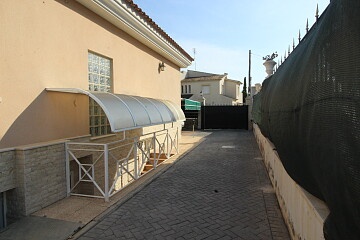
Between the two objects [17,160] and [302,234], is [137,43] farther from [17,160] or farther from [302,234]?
[302,234]

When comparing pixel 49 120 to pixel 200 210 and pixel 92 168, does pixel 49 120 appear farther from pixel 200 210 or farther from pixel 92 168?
pixel 200 210

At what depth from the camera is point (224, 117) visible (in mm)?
34125

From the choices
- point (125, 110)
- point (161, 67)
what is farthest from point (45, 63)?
point (161, 67)

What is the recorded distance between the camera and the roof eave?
984cm

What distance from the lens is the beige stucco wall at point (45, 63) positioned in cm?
683

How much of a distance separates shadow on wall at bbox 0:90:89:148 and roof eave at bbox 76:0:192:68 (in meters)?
3.42

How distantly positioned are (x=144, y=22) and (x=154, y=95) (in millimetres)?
5118

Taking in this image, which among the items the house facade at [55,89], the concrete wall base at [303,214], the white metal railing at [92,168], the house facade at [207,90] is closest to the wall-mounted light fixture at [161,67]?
the house facade at [55,89]

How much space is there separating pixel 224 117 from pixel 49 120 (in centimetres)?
2776

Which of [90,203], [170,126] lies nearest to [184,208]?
[90,203]

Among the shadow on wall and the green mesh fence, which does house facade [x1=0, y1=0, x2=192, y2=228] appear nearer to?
the shadow on wall

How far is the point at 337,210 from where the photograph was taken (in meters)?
2.27

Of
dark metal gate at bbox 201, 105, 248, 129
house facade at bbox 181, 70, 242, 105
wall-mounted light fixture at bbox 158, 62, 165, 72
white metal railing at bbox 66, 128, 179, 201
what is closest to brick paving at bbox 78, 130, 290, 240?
white metal railing at bbox 66, 128, 179, 201

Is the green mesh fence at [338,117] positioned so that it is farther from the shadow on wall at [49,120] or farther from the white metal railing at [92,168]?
the shadow on wall at [49,120]
